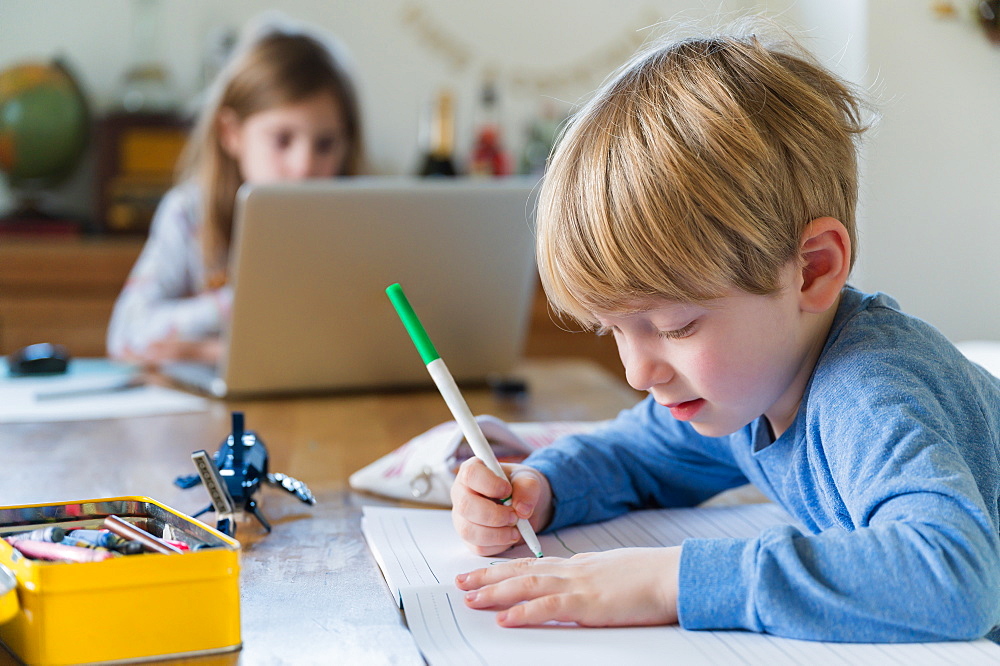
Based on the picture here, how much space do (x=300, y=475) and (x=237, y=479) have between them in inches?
6.8

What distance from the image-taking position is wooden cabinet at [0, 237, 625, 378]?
2525mm

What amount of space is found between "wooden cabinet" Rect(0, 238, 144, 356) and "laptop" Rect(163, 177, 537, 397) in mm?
1336

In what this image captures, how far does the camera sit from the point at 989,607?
535 mm

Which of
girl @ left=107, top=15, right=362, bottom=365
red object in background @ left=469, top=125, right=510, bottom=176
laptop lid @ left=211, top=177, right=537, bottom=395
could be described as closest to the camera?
Result: laptop lid @ left=211, top=177, right=537, bottom=395

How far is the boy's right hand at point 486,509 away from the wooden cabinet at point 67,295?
5.76 ft

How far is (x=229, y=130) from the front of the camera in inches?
71.7

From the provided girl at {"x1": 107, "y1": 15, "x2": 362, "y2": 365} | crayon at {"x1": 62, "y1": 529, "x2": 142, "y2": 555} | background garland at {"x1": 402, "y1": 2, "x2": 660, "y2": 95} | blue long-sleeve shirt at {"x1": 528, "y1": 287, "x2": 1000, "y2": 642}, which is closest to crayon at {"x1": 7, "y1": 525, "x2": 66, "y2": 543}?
crayon at {"x1": 62, "y1": 529, "x2": 142, "y2": 555}

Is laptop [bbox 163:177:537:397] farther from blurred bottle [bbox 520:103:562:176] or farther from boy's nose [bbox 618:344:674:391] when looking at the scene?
blurred bottle [bbox 520:103:562:176]

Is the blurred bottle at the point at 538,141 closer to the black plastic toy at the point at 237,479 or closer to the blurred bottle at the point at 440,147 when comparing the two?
the blurred bottle at the point at 440,147

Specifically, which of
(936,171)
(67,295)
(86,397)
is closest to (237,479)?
(86,397)

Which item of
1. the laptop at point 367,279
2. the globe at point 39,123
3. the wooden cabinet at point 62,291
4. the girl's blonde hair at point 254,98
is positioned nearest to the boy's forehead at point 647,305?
the laptop at point 367,279

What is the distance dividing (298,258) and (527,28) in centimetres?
213

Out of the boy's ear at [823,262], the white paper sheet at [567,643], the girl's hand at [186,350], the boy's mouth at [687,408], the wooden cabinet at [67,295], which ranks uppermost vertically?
the boy's ear at [823,262]

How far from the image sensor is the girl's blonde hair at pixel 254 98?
1742 mm
